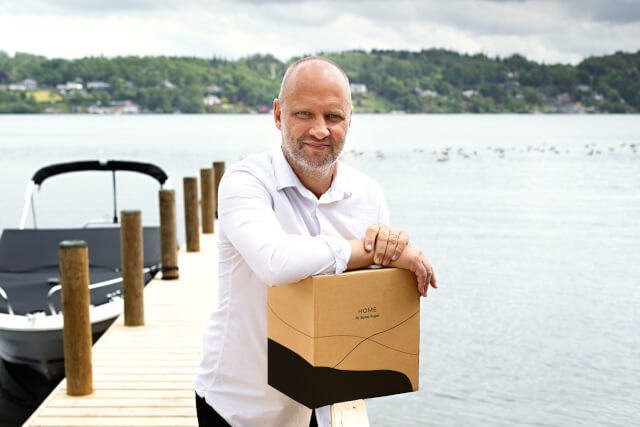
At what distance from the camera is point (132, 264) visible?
19.7 feet

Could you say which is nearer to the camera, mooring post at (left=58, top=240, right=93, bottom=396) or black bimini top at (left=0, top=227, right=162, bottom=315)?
mooring post at (left=58, top=240, right=93, bottom=396)

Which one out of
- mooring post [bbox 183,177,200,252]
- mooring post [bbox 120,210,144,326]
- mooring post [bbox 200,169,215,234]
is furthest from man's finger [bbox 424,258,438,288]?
mooring post [bbox 200,169,215,234]

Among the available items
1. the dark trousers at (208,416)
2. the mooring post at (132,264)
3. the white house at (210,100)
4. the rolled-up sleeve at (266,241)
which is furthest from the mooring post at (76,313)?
the white house at (210,100)

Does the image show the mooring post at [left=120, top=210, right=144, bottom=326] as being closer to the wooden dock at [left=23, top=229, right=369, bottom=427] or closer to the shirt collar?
the wooden dock at [left=23, top=229, right=369, bottom=427]

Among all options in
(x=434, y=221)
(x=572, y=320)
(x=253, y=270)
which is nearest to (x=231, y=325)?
(x=253, y=270)

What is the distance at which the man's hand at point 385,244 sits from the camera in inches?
79.0

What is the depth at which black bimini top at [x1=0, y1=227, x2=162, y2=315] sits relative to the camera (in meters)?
7.47

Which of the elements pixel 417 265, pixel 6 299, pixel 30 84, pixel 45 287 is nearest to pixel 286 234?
pixel 417 265

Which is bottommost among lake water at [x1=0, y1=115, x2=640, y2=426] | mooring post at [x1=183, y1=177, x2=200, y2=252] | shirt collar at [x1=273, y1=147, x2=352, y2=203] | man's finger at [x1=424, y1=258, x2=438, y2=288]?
lake water at [x1=0, y1=115, x2=640, y2=426]

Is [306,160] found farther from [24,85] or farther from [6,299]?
[24,85]

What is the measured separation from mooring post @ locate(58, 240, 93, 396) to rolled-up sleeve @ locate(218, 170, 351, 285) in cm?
275

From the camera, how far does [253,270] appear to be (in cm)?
205

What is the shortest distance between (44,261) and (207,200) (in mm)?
4048

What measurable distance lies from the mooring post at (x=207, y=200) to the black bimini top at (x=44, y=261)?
8.60ft
